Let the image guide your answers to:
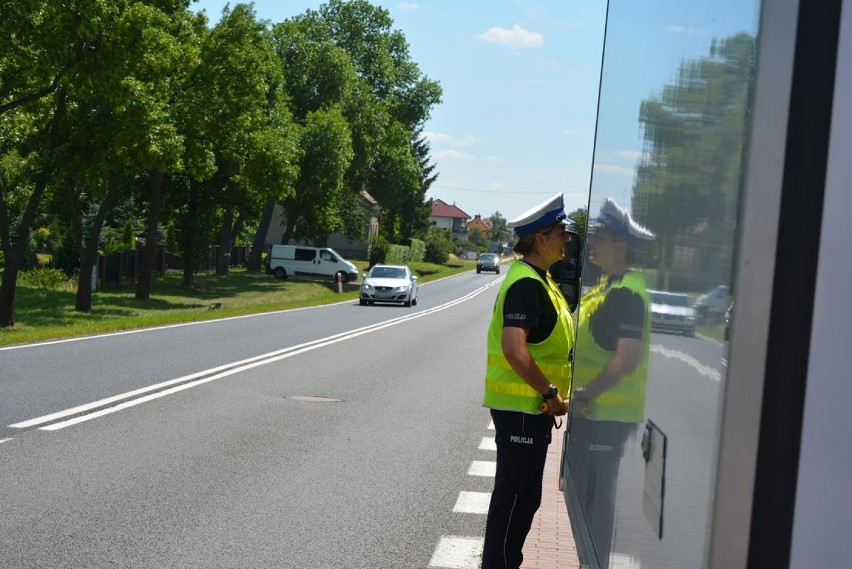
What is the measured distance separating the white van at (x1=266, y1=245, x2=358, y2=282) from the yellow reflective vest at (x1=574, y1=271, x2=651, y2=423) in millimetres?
58228

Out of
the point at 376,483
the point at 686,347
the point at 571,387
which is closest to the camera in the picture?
the point at 686,347

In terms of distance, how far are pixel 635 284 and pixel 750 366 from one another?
52.2 inches

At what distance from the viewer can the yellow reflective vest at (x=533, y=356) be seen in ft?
16.5

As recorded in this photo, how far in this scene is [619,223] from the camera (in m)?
3.64

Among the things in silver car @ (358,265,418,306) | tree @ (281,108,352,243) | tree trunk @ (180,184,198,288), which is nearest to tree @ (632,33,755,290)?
silver car @ (358,265,418,306)

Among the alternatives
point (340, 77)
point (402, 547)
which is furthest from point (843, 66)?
point (340, 77)

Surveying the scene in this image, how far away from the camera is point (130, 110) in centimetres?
2789

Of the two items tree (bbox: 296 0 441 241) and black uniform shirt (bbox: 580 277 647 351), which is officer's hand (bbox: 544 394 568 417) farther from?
tree (bbox: 296 0 441 241)

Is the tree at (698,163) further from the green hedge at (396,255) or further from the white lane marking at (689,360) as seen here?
the green hedge at (396,255)

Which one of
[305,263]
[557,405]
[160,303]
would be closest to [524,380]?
[557,405]

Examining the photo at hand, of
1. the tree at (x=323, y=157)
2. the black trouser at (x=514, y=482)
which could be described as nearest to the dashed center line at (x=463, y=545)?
the black trouser at (x=514, y=482)

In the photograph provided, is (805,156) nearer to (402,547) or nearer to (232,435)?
(402,547)

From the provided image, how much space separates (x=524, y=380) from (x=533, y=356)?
19 cm

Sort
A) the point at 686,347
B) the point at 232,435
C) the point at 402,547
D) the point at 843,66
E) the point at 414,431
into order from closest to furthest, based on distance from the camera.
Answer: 1. the point at 843,66
2. the point at 686,347
3. the point at 402,547
4. the point at 232,435
5. the point at 414,431
